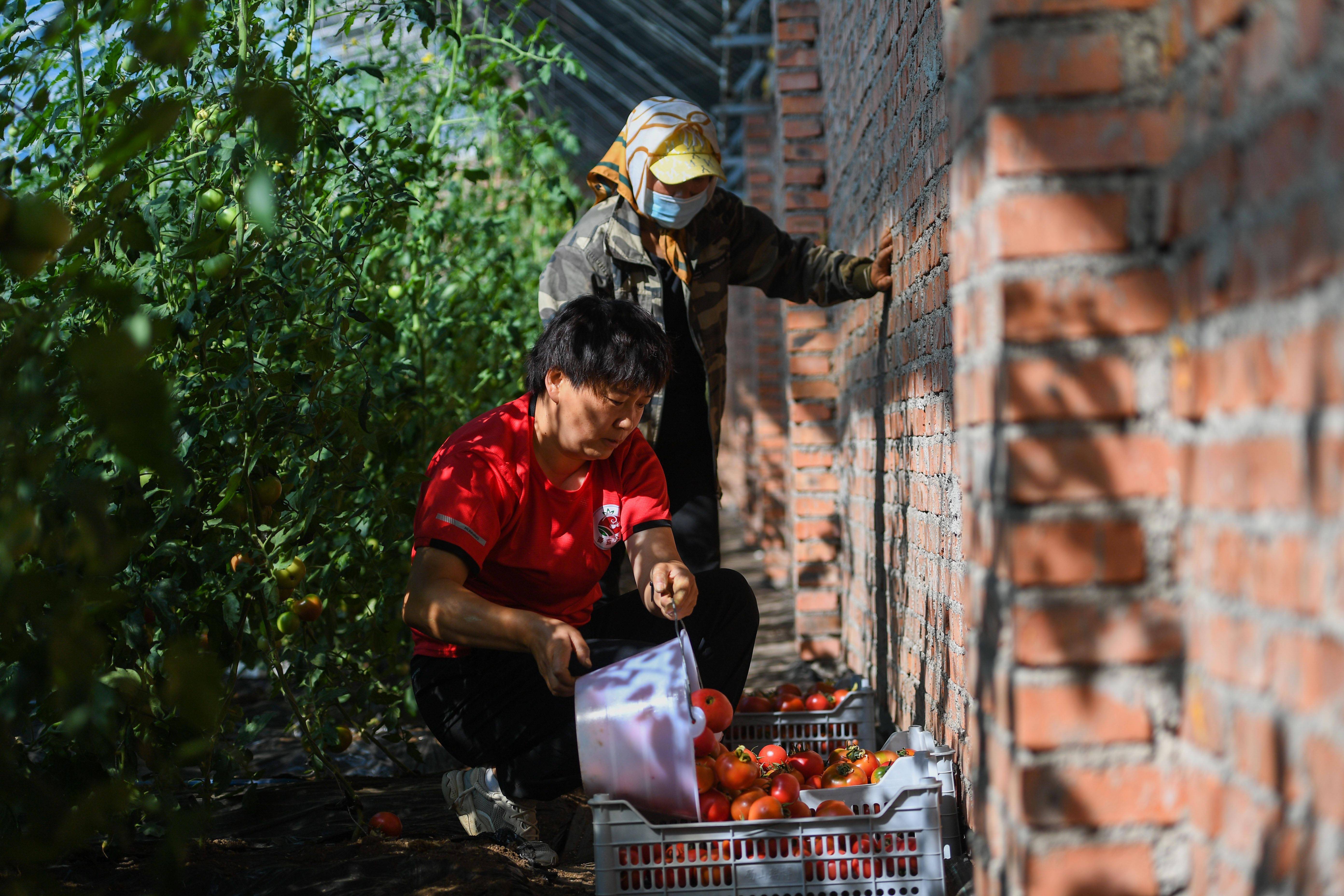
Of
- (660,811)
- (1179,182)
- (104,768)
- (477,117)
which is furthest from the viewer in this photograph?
(477,117)

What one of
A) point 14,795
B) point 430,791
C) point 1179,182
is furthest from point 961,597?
point 14,795

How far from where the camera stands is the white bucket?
1.83 metres

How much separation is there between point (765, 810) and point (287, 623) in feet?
3.72

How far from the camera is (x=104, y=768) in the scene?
168cm

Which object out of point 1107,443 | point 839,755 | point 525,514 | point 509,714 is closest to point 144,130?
point 1107,443

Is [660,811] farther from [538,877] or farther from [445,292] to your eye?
[445,292]

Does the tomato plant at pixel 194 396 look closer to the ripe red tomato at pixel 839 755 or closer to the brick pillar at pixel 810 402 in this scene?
the ripe red tomato at pixel 839 755

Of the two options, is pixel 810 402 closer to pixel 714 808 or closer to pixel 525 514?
pixel 525 514

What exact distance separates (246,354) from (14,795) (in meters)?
1.10

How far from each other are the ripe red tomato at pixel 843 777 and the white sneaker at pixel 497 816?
0.57 m

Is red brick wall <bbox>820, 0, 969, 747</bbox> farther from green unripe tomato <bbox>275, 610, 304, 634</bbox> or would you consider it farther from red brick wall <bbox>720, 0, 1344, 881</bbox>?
green unripe tomato <bbox>275, 610, 304, 634</bbox>

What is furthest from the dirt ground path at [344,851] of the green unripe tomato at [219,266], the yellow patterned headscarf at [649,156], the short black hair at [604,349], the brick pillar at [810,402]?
the brick pillar at [810,402]

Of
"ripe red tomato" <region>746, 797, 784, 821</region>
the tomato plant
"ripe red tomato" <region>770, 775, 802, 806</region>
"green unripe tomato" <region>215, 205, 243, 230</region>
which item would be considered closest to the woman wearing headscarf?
the tomato plant

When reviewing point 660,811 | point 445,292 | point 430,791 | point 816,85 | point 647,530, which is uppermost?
point 816,85
